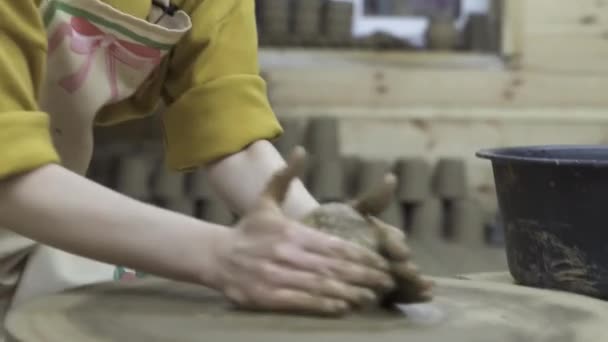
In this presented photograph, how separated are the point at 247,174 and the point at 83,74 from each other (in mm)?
197

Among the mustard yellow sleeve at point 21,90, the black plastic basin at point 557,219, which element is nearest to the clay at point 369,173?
the black plastic basin at point 557,219

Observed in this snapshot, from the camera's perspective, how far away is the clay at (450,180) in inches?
110

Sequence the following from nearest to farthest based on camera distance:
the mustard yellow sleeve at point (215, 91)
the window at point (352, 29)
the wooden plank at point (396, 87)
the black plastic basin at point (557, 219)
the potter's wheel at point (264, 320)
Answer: the potter's wheel at point (264, 320) < the black plastic basin at point (557, 219) < the mustard yellow sleeve at point (215, 91) < the wooden plank at point (396, 87) < the window at point (352, 29)

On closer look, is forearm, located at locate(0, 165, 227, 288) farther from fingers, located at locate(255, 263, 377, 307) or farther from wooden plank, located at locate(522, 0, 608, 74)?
wooden plank, located at locate(522, 0, 608, 74)

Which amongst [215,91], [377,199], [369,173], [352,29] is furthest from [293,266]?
[352,29]

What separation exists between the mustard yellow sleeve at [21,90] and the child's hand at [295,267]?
19 centimetres

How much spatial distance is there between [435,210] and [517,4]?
663 millimetres


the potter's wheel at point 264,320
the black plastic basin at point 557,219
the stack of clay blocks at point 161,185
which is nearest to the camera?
the potter's wheel at point 264,320

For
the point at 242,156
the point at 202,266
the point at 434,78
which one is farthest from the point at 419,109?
the point at 202,266

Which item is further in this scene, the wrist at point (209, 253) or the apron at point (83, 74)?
the apron at point (83, 74)

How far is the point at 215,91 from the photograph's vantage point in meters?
1.12

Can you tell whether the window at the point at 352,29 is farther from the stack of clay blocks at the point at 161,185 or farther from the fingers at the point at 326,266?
the fingers at the point at 326,266

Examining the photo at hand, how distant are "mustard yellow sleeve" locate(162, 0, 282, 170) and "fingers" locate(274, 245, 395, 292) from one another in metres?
0.36

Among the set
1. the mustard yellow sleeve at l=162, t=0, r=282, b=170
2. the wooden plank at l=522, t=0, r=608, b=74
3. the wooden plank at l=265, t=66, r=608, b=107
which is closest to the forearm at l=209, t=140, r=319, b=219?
the mustard yellow sleeve at l=162, t=0, r=282, b=170
